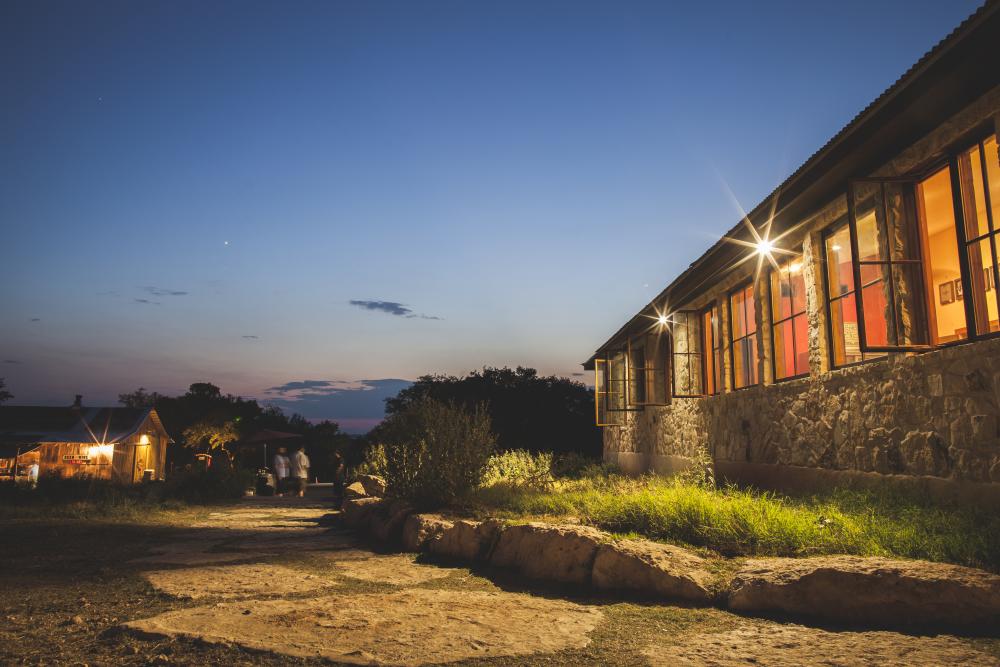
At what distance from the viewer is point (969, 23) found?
4109 mm

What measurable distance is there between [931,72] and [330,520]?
30.5 feet

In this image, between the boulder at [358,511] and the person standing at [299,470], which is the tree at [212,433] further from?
the boulder at [358,511]

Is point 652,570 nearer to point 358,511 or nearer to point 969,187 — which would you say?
point 969,187

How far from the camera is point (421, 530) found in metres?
6.14

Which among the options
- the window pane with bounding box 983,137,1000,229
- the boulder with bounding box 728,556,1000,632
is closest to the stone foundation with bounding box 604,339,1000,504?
the window pane with bounding box 983,137,1000,229

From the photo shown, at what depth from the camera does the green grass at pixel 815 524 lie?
3.81m

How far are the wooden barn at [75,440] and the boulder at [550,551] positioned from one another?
→ 21928 mm

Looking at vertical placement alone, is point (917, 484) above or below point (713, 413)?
below

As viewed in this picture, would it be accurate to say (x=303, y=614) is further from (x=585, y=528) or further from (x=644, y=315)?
(x=644, y=315)

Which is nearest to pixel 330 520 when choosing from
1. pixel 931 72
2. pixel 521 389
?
pixel 931 72

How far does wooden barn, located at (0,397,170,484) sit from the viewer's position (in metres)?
23.9

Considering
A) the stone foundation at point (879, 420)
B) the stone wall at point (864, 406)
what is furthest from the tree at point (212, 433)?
the stone foundation at point (879, 420)

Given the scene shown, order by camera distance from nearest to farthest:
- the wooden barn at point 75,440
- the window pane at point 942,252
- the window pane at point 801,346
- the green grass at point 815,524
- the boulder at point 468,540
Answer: the green grass at point 815,524 < the boulder at point 468,540 < the window pane at point 942,252 < the window pane at point 801,346 < the wooden barn at point 75,440

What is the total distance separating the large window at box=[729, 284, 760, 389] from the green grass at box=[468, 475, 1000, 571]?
9.43 feet
